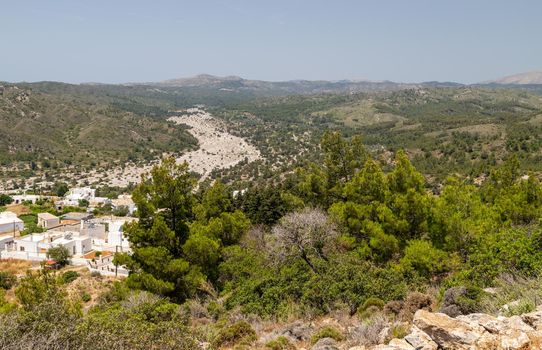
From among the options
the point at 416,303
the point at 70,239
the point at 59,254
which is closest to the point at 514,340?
the point at 416,303

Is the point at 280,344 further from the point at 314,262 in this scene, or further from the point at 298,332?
the point at 314,262

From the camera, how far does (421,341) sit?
4855mm

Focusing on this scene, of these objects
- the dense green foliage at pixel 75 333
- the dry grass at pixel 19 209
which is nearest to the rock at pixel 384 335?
the dense green foliage at pixel 75 333

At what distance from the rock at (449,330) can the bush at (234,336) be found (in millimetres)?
A: 3828

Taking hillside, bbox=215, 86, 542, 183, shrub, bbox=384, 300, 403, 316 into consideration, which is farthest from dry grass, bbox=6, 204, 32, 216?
shrub, bbox=384, 300, 403, 316

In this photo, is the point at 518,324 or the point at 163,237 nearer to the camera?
the point at 518,324

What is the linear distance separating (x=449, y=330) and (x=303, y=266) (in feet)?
23.7

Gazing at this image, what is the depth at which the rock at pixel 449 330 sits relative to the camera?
4664 mm

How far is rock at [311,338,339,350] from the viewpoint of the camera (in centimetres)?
636

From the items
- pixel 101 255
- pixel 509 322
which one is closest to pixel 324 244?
pixel 509 322

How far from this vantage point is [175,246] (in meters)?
13.7

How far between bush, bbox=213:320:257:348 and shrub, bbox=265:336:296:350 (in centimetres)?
85

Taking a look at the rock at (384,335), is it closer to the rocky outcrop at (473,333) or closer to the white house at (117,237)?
the rocky outcrop at (473,333)

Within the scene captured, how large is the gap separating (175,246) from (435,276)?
766 centimetres
